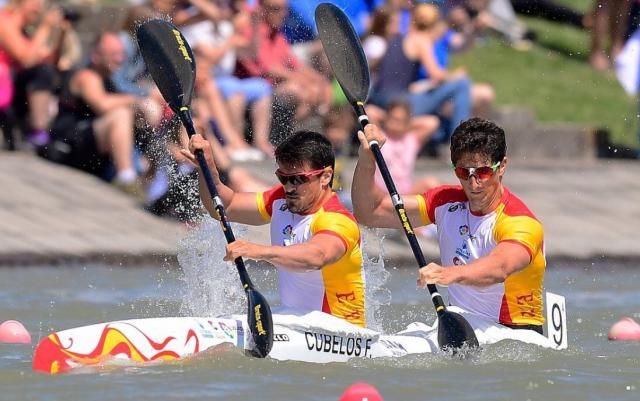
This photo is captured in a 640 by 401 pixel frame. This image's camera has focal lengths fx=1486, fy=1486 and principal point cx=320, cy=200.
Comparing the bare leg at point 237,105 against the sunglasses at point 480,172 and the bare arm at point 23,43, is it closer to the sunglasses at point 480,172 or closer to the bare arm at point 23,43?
the bare arm at point 23,43

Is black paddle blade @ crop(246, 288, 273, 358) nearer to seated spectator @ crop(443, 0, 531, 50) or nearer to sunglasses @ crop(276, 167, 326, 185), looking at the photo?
sunglasses @ crop(276, 167, 326, 185)

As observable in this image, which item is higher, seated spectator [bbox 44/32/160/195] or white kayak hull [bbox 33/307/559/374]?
seated spectator [bbox 44/32/160/195]

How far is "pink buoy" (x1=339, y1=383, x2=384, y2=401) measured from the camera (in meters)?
6.10

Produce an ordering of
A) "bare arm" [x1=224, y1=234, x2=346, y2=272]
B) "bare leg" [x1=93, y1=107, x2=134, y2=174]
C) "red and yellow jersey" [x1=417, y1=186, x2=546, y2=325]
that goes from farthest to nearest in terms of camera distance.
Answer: "bare leg" [x1=93, y1=107, x2=134, y2=174], "red and yellow jersey" [x1=417, y1=186, x2=546, y2=325], "bare arm" [x1=224, y1=234, x2=346, y2=272]

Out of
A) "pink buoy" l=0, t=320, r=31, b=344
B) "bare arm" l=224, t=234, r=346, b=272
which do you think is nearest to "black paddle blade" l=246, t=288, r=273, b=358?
"bare arm" l=224, t=234, r=346, b=272

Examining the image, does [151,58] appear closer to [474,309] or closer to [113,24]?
[474,309]

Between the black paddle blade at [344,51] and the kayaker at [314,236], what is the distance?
36.5 inches

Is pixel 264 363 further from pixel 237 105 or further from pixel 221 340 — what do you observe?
pixel 237 105

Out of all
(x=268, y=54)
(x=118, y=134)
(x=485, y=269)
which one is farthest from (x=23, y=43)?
(x=485, y=269)

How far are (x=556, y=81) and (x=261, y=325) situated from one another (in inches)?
446

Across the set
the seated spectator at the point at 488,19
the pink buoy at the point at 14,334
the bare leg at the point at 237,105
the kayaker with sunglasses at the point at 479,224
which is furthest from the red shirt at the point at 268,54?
the kayaker with sunglasses at the point at 479,224

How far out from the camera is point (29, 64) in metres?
12.7

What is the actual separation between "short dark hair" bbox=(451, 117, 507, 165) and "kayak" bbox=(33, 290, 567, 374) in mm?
809

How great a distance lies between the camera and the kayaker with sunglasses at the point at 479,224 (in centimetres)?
713
